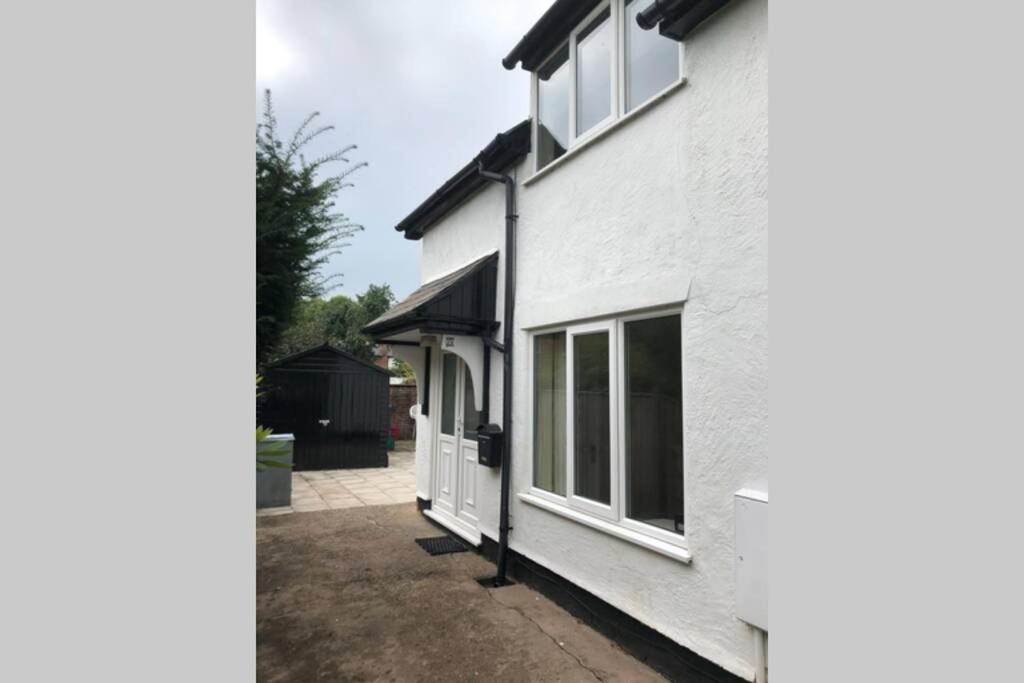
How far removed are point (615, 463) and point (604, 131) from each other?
9.24 feet

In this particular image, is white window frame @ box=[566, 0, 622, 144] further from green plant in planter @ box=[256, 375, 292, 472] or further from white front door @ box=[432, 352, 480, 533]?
green plant in planter @ box=[256, 375, 292, 472]

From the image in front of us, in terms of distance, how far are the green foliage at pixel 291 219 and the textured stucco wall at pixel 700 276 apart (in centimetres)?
230

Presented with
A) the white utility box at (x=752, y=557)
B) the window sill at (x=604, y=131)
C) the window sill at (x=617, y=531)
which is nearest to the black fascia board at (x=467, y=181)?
the window sill at (x=604, y=131)

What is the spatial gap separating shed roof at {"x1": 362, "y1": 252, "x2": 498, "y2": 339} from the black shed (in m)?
7.68

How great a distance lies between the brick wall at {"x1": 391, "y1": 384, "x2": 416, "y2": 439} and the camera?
20.8m

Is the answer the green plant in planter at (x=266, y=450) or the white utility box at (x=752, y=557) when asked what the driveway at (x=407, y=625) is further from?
the green plant in planter at (x=266, y=450)

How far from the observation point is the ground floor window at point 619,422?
3.97 metres

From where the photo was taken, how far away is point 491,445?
19.5 ft

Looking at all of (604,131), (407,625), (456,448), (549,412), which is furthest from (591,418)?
(456,448)

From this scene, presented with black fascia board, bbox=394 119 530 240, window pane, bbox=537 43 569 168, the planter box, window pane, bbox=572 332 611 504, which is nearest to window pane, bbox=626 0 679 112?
window pane, bbox=537 43 569 168

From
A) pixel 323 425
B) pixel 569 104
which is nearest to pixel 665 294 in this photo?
pixel 569 104

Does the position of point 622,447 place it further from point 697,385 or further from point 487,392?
point 487,392

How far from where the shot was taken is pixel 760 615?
299 cm

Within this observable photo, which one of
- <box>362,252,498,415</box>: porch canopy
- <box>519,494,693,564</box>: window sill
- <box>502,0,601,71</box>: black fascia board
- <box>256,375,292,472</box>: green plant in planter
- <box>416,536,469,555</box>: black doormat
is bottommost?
<box>416,536,469,555</box>: black doormat
